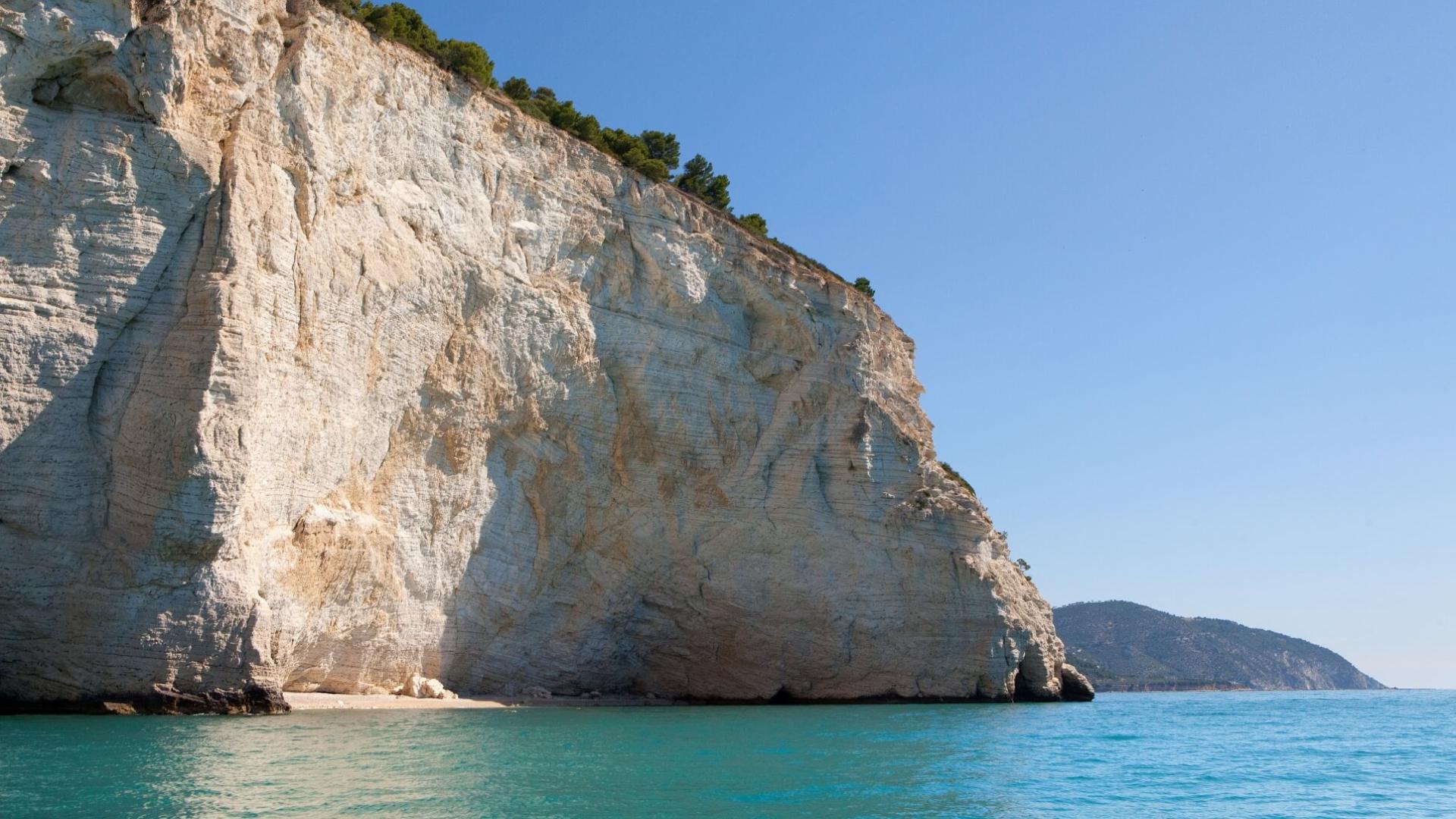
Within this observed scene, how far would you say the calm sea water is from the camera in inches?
428

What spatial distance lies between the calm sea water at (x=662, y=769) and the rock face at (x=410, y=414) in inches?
99.0

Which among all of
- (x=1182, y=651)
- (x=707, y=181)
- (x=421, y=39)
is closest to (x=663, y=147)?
(x=707, y=181)

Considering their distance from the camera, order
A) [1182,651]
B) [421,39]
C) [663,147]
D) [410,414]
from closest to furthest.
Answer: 1. [410,414]
2. [421,39]
3. [663,147]
4. [1182,651]

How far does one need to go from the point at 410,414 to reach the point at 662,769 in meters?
11.9

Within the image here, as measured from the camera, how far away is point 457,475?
24797 mm

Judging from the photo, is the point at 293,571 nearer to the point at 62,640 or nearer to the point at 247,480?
the point at 247,480

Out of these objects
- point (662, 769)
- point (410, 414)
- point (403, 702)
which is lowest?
point (662, 769)

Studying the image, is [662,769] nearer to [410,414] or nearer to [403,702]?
[403,702]

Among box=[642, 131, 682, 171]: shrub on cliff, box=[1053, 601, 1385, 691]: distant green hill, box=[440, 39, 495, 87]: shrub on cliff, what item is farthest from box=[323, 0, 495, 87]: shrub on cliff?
box=[1053, 601, 1385, 691]: distant green hill

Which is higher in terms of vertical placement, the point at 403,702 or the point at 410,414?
the point at 410,414

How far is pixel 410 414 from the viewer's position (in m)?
23.6

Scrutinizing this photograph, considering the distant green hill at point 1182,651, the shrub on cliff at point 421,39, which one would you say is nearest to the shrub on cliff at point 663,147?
the shrub on cliff at point 421,39

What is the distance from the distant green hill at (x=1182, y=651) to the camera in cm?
11244

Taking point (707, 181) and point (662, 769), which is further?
point (707, 181)
